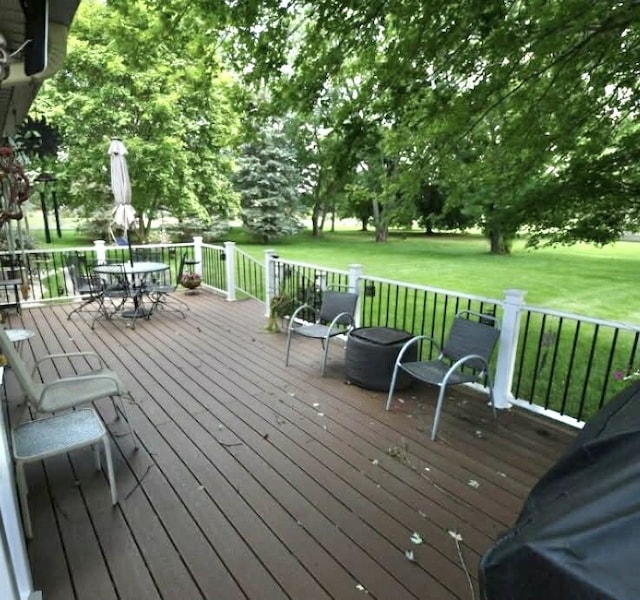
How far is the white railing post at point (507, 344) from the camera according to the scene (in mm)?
3174

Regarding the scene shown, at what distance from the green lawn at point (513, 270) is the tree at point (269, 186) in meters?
1.04

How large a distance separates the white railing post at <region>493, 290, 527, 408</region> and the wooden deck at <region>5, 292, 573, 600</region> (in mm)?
159

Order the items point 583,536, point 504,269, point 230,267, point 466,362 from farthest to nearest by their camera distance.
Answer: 1. point 504,269
2. point 230,267
3. point 466,362
4. point 583,536

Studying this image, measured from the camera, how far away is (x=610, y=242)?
4.33 meters

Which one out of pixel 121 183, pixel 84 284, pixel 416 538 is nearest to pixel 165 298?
pixel 84 284

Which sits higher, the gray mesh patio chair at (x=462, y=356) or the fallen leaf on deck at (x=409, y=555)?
the gray mesh patio chair at (x=462, y=356)

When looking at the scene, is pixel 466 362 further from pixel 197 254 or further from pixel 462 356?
pixel 197 254

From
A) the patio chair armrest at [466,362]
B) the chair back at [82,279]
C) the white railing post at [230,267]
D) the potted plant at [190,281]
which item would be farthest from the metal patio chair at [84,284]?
the patio chair armrest at [466,362]

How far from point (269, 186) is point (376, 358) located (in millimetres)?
15109

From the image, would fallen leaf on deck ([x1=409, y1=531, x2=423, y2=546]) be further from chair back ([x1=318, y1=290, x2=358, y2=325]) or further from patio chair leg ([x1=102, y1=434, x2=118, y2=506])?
chair back ([x1=318, y1=290, x2=358, y2=325])

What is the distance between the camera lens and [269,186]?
57.4 ft

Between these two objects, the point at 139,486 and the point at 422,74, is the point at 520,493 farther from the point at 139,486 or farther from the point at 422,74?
the point at 422,74

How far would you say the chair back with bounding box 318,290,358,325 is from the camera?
427 centimetres

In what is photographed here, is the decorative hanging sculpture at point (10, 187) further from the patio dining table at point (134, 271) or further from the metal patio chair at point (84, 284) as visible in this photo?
the metal patio chair at point (84, 284)
